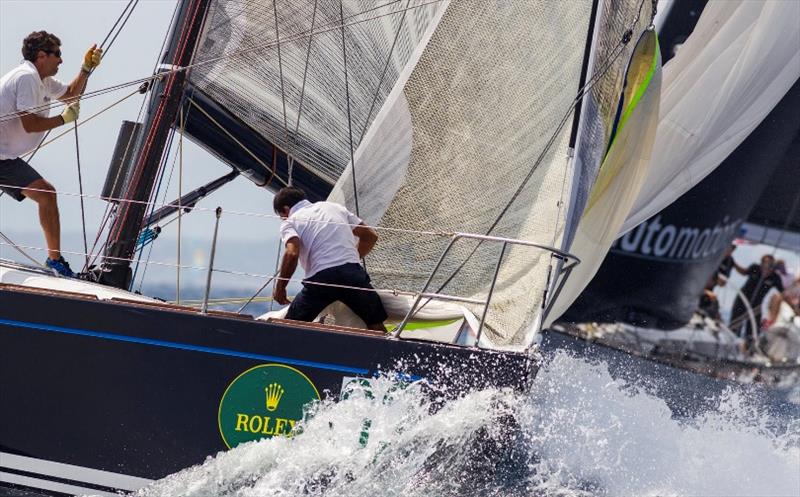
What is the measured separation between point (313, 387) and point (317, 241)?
2.30 ft

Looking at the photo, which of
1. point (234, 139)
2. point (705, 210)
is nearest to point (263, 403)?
point (234, 139)

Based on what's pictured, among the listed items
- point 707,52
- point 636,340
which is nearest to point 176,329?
point 707,52

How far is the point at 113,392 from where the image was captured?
5645 millimetres

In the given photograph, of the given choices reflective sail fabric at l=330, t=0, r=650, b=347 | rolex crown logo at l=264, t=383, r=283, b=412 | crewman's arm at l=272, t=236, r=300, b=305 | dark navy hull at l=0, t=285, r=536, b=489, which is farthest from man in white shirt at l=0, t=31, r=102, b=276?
rolex crown logo at l=264, t=383, r=283, b=412

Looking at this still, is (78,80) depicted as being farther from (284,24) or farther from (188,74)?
(284,24)

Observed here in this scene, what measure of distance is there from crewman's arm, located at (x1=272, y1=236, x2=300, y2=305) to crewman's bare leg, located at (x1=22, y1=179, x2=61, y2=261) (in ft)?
3.94

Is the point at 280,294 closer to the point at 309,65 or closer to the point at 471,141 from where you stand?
the point at 471,141

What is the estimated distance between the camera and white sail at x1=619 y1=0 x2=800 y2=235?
369 inches

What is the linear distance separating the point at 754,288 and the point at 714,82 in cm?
714

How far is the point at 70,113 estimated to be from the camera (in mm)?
6523

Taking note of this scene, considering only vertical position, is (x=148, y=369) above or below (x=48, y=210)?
below

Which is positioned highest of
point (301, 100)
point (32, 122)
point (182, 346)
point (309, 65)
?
point (309, 65)

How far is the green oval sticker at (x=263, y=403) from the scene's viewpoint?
5484mm

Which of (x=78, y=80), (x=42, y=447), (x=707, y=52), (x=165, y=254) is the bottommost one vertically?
(x=165, y=254)
